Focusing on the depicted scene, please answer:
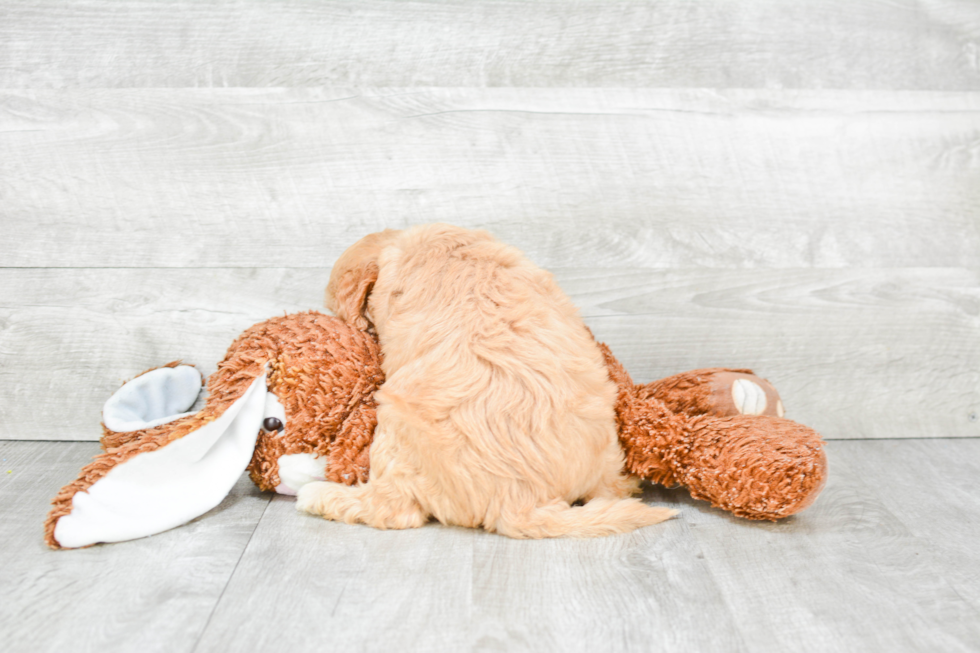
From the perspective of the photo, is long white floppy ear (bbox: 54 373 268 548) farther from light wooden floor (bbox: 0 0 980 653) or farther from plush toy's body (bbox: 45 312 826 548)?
light wooden floor (bbox: 0 0 980 653)

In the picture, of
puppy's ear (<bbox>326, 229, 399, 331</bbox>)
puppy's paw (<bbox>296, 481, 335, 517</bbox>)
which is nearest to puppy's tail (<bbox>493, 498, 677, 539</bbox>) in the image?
puppy's paw (<bbox>296, 481, 335, 517</bbox>)

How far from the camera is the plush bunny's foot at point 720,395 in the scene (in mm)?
1078

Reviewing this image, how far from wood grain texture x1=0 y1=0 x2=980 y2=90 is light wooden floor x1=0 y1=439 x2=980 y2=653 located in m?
0.66

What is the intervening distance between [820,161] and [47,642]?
4.09ft

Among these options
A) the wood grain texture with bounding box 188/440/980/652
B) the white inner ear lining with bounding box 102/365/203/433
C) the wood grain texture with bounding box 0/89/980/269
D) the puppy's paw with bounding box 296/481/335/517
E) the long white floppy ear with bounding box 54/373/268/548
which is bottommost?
the wood grain texture with bounding box 188/440/980/652

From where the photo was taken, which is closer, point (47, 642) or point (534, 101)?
point (47, 642)

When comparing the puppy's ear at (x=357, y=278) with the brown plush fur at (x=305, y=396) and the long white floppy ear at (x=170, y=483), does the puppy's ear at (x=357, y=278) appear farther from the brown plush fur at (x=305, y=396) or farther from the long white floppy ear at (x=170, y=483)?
the long white floppy ear at (x=170, y=483)

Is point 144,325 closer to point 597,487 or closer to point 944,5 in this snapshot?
point 597,487

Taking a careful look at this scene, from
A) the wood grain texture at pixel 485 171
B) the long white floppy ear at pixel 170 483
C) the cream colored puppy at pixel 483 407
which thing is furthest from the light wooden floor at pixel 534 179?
the cream colored puppy at pixel 483 407

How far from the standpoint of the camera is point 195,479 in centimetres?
97

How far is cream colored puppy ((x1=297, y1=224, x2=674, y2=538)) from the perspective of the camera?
34.8 inches

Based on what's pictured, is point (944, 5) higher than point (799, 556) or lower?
higher

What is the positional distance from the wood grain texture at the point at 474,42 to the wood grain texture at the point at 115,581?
651mm

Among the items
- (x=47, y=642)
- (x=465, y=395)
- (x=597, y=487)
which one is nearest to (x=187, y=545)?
(x=47, y=642)
